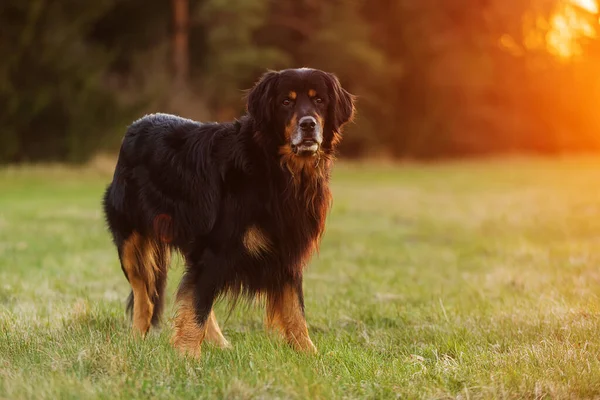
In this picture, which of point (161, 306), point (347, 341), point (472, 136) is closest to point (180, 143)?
point (161, 306)

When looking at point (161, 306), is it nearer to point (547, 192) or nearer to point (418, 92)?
point (547, 192)

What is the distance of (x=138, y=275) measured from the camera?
5.89 meters

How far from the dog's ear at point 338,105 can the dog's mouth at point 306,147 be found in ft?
1.38

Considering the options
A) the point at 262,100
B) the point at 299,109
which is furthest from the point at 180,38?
the point at 299,109

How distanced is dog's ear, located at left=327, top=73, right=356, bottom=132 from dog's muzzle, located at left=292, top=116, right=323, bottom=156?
1.22 ft

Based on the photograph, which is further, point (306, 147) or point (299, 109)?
point (299, 109)

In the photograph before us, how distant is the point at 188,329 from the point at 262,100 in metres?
1.61

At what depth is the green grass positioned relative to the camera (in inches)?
164

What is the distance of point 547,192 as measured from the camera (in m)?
21.2

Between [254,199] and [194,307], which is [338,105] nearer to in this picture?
[254,199]

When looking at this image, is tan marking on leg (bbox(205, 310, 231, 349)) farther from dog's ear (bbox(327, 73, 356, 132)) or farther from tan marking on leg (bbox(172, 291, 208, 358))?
dog's ear (bbox(327, 73, 356, 132))

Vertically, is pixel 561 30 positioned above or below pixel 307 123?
above

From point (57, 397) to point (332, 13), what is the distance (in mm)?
30482

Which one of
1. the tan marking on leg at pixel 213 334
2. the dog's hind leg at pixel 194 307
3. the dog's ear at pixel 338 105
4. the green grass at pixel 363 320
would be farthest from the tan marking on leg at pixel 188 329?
the dog's ear at pixel 338 105
